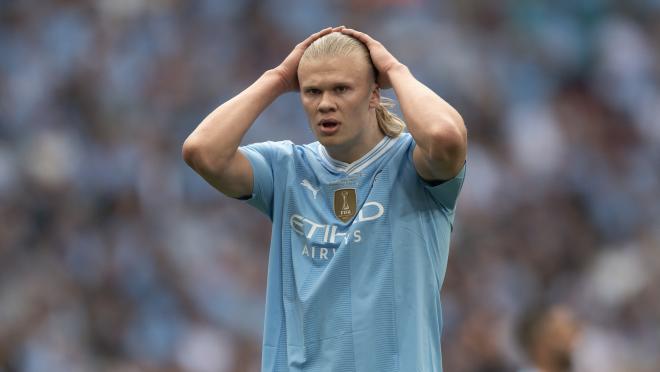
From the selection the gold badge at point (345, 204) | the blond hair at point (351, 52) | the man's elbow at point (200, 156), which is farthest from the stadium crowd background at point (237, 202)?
the man's elbow at point (200, 156)

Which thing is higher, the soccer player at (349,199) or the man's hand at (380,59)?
the man's hand at (380,59)

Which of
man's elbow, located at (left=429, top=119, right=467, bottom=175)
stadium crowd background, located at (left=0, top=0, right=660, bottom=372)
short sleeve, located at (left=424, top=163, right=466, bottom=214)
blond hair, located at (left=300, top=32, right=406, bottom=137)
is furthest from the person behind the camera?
stadium crowd background, located at (left=0, top=0, right=660, bottom=372)

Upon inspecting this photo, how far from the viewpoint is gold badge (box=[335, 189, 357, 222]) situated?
4.25 m

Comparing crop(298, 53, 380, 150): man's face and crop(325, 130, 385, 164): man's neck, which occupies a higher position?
crop(298, 53, 380, 150): man's face

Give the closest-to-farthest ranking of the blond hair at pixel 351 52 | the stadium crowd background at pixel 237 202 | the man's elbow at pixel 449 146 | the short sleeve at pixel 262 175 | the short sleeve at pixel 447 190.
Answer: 1. the man's elbow at pixel 449 146
2. the short sleeve at pixel 447 190
3. the blond hair at pixel 351 52
4. the short sleeve at pixel 262 175
5. the stadium crowd background at pixel 237 202

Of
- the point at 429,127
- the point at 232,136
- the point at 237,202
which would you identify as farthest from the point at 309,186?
the point at 237,202

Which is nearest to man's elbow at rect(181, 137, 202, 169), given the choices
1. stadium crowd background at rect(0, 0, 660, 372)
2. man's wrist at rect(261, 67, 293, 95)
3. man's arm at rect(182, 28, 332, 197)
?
man's arm at rect(182, 28, 332, 197)

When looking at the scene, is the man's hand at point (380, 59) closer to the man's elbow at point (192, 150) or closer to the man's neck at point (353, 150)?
the man's neck at point (353, 150)

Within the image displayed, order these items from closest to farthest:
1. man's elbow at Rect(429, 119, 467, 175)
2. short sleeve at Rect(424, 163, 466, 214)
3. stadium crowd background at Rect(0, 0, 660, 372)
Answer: man's elbow at Rect(429, 119, 467, 175) < short sleeve at Rect(424, 163, 466, 214) < stadium crowd background at Rect(0, 0, 660, 372)

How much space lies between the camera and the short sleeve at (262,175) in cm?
441

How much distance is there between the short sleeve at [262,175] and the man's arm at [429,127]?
1.68ft

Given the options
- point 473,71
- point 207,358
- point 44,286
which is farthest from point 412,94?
point 473,71

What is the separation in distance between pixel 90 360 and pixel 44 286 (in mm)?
761

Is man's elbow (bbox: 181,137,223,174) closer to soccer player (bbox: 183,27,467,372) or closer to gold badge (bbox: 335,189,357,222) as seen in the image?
soccer player (bbox: 183,27,467,372)
